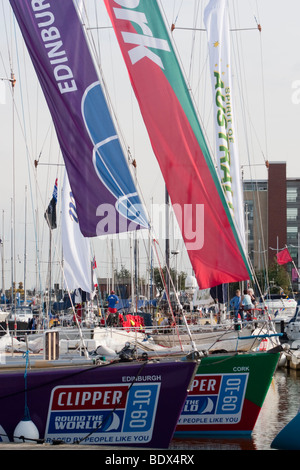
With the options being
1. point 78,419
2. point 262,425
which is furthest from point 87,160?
point 262,425

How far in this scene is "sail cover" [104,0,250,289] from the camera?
12789mm

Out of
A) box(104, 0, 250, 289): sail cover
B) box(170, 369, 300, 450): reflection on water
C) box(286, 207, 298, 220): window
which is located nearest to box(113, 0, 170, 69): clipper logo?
box(104, 0, 250, 289): sail cover

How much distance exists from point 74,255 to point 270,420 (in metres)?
7.89

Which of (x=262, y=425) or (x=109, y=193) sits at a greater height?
(x=109, y=193)

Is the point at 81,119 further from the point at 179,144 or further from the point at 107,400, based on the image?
the point at 107,400

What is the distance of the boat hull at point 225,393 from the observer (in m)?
14.8

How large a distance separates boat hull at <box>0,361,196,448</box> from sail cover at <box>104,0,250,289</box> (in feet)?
5.88

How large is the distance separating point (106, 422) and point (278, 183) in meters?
94.3

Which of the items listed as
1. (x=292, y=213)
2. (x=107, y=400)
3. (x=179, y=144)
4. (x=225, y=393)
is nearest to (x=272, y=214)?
(x=292, y=213)

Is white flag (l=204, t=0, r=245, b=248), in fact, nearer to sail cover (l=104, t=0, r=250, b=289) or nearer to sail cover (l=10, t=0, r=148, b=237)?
sail cover (l=104, t=0, r=250, b=289)

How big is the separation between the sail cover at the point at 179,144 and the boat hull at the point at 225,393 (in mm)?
2309

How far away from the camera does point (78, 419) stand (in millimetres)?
12391
